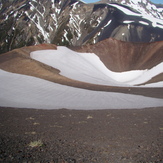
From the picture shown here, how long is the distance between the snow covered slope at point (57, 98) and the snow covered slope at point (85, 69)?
586 inches

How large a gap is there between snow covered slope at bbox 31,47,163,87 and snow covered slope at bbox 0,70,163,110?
14.9 meters

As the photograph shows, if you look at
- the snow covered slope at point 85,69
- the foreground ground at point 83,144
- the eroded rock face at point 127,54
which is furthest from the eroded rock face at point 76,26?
the foreground ground at point 83,144

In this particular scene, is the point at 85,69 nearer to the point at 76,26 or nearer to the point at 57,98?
the point at 57,98

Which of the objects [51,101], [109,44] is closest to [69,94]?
[51,101]

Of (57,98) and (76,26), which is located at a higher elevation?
(76,26)

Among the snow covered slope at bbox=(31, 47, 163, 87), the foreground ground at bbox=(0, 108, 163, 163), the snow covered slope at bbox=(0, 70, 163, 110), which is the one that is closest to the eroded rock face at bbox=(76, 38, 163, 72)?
the snow covered slope at bbox=(31, 47, 163, 87)

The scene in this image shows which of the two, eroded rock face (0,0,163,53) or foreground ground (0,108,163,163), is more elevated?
eroded rock face (0,0,163,53)

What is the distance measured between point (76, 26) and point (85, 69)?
404ft

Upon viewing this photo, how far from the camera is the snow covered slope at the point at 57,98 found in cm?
2111

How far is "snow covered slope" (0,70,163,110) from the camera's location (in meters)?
21.1

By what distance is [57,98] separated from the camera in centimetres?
2417

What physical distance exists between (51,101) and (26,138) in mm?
14302

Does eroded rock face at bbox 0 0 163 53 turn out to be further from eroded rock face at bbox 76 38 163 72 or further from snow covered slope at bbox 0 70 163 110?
snow covered slope at bbox 0 70 163 110

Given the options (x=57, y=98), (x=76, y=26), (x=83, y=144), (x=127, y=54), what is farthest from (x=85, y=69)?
(x=76, y=26)
